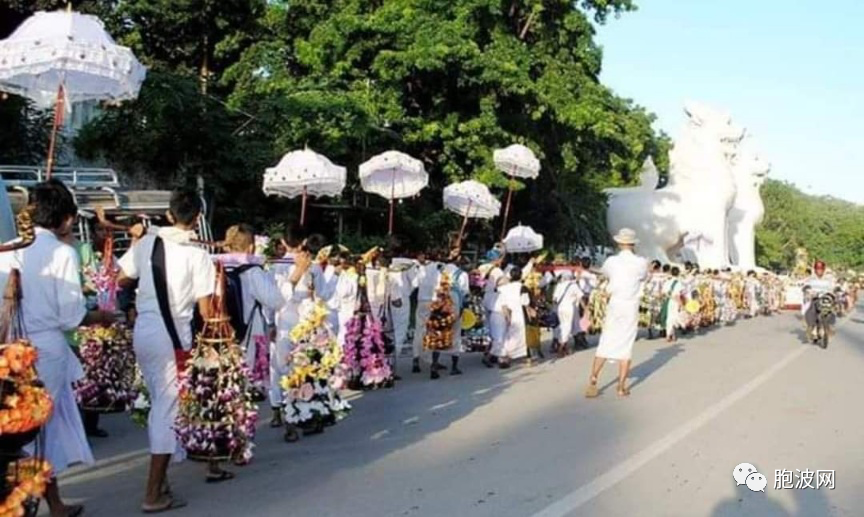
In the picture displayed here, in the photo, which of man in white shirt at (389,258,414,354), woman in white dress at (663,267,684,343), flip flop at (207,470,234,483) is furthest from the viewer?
woman in white dress at (663,267,684,343)

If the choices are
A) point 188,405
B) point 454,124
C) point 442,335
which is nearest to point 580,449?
point 188,405

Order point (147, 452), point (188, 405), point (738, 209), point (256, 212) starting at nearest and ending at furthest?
point (188, 405), point (147, 452), point (256, 212), point (738, 209)

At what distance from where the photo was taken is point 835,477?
7141 millimetres

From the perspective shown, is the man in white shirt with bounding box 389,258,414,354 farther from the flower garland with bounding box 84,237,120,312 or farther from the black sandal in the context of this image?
the black sandal

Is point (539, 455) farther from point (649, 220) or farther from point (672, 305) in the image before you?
point (649, 220)

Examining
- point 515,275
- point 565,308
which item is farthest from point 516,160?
point 515,275

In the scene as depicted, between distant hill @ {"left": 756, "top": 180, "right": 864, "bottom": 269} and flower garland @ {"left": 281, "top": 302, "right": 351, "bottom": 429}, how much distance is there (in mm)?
63857

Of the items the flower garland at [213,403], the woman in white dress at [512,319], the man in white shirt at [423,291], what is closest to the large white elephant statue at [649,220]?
the woman in white dress at [512,319]

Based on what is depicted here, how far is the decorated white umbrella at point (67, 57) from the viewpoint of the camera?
8625 millimetres

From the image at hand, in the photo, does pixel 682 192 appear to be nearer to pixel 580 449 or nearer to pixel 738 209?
pixel 738 209

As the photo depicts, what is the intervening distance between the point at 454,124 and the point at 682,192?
16375 millimetres

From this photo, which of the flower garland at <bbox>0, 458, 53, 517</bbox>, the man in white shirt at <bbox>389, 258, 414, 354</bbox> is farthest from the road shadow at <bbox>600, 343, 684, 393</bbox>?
the flower garland at <bbox>0, 458, 53, 517</bbox>

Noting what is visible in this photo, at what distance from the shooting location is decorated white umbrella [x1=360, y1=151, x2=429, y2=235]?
13938mm

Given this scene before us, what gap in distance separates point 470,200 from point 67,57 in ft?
30.9
